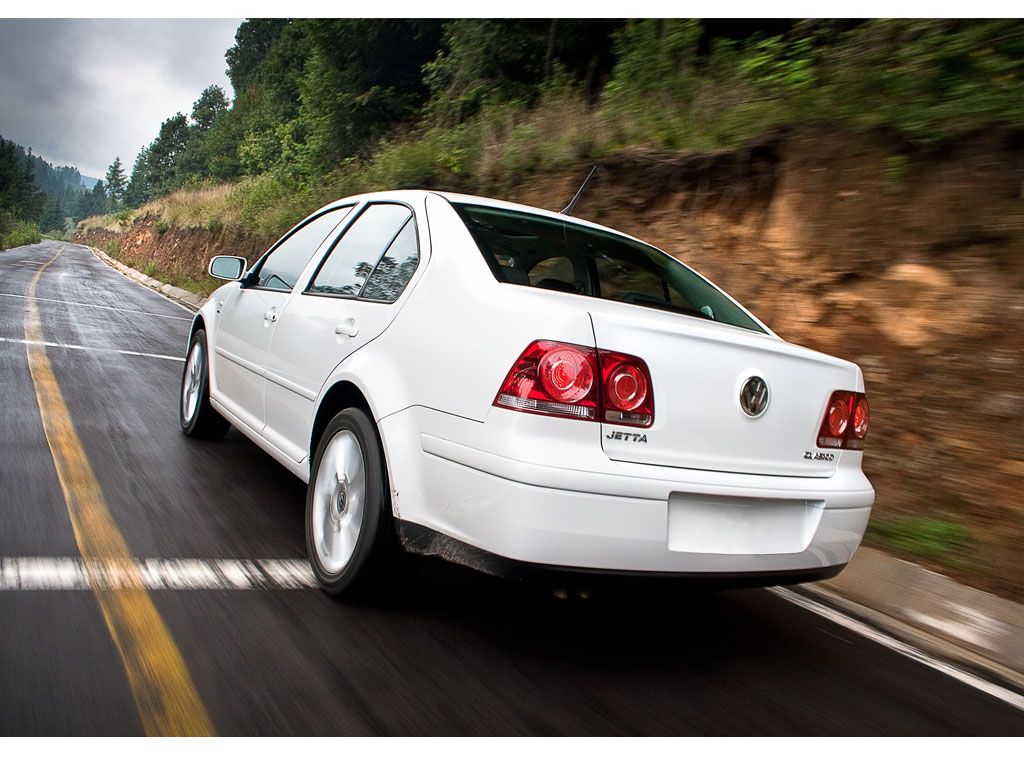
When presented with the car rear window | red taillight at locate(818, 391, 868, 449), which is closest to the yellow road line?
the car rear window

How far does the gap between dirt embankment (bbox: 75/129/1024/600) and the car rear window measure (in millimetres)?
1841

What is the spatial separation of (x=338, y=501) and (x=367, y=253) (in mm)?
1137

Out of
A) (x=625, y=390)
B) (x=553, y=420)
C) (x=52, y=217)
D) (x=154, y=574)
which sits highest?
(x=52, y=217)

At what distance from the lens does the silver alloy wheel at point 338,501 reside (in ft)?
10.7

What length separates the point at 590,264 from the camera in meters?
3.70

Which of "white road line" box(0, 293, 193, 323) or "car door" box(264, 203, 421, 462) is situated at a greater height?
"car door" box(264, 203, 421, 462)

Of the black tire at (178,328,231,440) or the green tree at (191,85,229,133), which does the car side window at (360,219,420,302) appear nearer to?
the black tire at (178,328,231,440)

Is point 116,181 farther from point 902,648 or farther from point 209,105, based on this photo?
point 902,648

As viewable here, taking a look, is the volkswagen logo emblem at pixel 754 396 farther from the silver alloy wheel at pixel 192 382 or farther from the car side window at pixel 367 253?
the silver alloy wheel at pixel 192 382

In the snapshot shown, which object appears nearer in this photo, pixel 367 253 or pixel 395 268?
pixel 395 268

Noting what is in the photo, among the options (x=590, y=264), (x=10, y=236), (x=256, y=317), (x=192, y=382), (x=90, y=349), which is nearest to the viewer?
(x=590, y=264)

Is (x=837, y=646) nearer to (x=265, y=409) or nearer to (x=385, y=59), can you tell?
(x=265, y=409)

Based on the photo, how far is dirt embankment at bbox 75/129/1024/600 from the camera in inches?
185

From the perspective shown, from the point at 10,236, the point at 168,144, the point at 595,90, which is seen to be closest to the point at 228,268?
the point at 595,90
